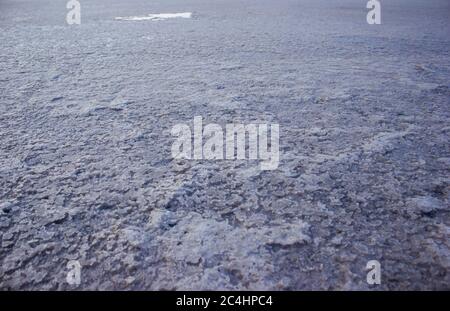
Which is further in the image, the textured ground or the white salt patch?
the white salt patch

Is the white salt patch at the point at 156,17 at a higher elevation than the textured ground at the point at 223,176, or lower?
higher

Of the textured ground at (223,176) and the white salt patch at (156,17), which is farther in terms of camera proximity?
the white salt patch at (156,17)

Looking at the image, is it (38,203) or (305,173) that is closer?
(38,203)

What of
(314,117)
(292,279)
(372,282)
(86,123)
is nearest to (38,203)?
(86,123)

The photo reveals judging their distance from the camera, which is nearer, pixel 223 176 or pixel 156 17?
pixel 223 176

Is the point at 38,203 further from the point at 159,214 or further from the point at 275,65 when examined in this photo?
the point at 275,65

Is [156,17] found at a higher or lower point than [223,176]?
higher

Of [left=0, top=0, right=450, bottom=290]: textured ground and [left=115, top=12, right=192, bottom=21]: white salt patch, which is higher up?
[left=115, top=12, right=192, bottom=21]: white salt patch
